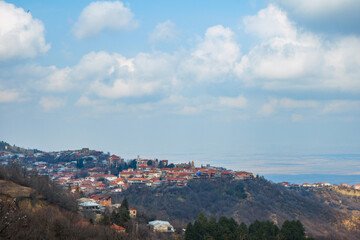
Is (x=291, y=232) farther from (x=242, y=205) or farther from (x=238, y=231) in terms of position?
(x=242, y=205)

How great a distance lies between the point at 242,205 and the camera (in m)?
97.7

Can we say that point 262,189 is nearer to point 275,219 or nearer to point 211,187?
point 211,187

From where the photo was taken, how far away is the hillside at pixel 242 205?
90.1 meters

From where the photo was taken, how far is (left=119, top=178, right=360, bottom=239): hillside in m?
90.1

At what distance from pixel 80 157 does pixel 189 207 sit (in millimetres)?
93279

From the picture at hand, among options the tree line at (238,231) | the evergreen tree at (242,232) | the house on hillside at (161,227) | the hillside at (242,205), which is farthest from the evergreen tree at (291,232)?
the hillside at (242,205)

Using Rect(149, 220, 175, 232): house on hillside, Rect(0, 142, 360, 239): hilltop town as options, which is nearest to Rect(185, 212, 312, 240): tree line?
Rect(149, 220, 175, 232): house on hillside

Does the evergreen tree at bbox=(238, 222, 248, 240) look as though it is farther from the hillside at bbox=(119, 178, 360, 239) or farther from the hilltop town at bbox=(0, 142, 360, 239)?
the hillside at bbox=(119, 178, 360, 239)

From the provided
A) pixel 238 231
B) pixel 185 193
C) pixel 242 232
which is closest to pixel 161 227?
pixel 238 231

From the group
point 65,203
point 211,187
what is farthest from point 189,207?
point 65,203

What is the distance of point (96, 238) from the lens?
32.8m

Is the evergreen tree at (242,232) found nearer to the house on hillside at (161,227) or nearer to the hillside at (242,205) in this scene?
the house on hillside at (161,227)

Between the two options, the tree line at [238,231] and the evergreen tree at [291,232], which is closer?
the tree line at [238,231]

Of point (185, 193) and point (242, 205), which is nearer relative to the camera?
point (242, 205)
